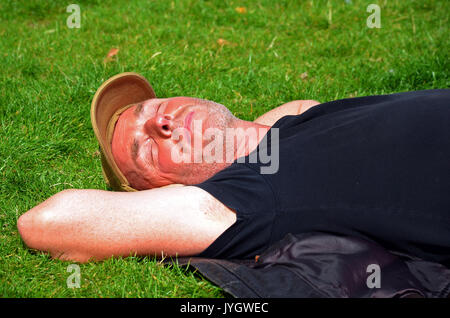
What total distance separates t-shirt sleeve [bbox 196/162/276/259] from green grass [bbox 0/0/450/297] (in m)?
0.22

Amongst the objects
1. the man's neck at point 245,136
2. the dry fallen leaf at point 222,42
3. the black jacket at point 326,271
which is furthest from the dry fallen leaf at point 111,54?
the black jacket at point 326,271

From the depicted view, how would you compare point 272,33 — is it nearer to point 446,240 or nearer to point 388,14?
point 388,14

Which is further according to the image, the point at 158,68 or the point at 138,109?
the point at 158,68

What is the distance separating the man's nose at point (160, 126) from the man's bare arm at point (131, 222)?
67cm

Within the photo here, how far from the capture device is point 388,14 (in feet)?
19.7

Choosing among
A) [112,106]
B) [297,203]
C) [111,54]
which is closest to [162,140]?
[112,106]

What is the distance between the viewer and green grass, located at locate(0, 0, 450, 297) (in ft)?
8.98

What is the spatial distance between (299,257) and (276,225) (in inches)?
8.3

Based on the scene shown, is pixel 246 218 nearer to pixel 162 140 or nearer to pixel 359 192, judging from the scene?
pixel 359 192

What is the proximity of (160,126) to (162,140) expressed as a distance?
96 mm

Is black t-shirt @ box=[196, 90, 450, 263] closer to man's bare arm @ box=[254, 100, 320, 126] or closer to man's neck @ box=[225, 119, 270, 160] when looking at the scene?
man's neck @ box=[225, 119, 270, 160]

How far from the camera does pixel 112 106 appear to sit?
139 inches
